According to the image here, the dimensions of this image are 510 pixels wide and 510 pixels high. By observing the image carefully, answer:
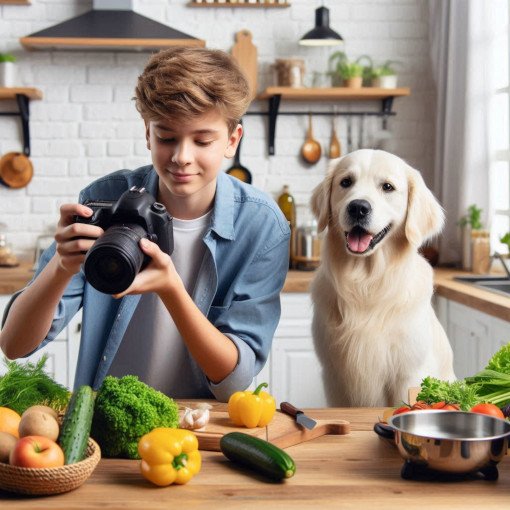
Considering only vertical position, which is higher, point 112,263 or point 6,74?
point 6,74

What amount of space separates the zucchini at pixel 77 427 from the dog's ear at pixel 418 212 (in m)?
1.21

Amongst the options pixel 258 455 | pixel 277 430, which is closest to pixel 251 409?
pixel 277 430

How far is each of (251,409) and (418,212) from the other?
988 millimetres

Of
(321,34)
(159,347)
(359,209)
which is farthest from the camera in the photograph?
(321,34)

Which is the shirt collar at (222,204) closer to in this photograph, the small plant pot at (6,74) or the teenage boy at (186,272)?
the teenage boy at (186,272)

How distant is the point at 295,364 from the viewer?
11.7 feet

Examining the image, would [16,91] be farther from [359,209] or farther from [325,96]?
[359,209]

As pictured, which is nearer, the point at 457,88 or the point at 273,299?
the point at 273,299

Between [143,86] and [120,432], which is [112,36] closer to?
[143,86]

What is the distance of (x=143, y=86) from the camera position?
166cm

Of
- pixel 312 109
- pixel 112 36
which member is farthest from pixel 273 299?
pixel 312 109

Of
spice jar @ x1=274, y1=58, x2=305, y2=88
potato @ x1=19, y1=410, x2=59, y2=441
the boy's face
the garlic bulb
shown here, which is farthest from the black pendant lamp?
potato @ x1=19, y1=410, x2=59, y2=441

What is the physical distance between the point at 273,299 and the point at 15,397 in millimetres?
661

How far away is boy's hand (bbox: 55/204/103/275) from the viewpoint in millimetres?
1393
